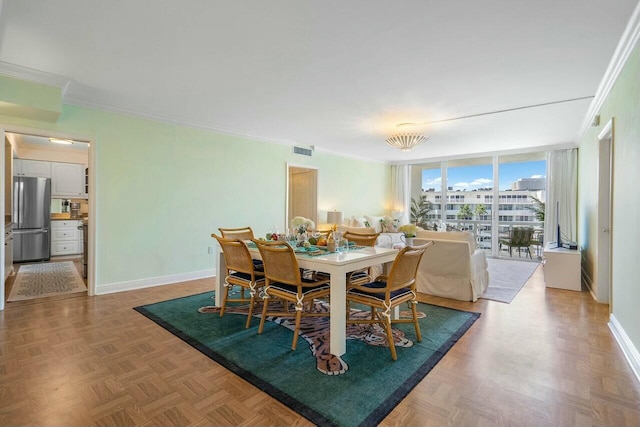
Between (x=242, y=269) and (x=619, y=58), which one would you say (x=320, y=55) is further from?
(x=619, y=58)

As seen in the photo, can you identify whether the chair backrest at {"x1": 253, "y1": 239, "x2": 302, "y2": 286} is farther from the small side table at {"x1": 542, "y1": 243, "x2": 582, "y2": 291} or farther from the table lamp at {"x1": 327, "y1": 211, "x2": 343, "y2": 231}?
the table lamp at {"x1": 327, "y1": 211, "x2": 343, "y2": 231}

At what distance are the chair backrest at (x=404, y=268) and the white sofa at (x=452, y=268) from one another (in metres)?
1.55

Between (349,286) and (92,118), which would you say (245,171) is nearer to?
(92,118)

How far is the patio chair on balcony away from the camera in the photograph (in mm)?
7453

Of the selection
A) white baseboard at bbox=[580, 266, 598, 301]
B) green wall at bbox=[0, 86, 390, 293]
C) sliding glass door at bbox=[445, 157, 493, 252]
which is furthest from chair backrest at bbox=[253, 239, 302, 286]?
sliding glass door at bbox=[445, 157, 493, 252]

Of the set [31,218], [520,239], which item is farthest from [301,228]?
[31,218]

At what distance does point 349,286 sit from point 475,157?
274 inches

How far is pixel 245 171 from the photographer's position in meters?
5.88

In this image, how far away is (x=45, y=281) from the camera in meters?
5.00

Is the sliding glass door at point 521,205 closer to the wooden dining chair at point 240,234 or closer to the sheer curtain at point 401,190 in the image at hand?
the sheer curtain at point 401,190

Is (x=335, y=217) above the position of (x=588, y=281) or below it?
above

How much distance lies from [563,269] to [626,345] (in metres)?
2.47

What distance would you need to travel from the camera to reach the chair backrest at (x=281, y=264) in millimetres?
2686

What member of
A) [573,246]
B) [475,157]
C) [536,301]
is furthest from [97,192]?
[475,157]
